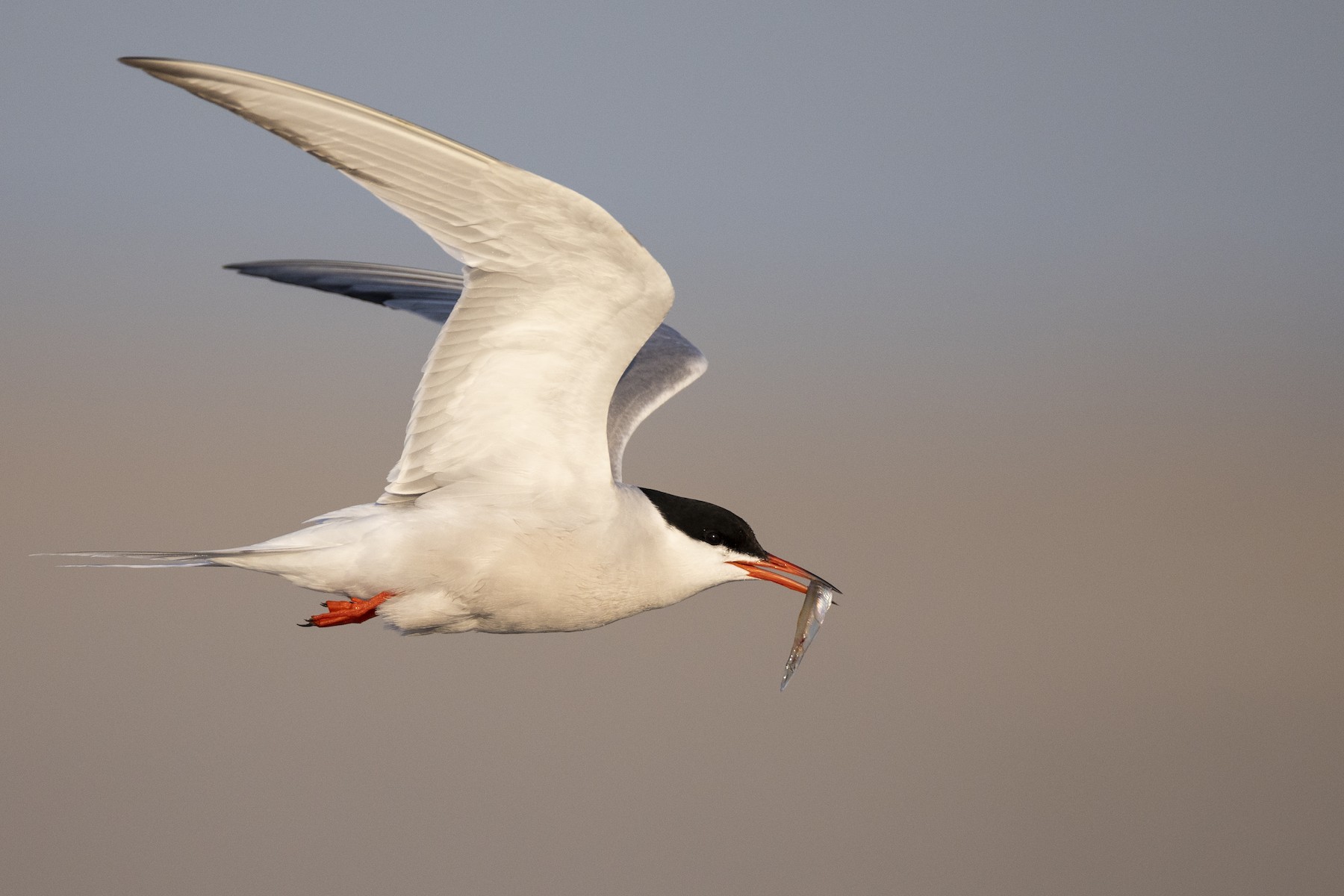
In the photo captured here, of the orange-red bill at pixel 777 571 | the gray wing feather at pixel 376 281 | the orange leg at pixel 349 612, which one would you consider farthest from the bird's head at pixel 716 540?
the gray wing feather at pixel 376 281

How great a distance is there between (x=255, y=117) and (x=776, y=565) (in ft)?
Result: 8.20

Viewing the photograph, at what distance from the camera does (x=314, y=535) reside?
153 inches

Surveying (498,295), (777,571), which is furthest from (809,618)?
(498,295)

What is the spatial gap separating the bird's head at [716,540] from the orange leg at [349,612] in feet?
3.48

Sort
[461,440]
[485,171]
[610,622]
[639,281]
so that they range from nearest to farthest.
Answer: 1. [485,171]
2. [639,281]
3. [461,440]
4. [610,622]

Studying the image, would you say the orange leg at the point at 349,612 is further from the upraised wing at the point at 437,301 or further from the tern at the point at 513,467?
the upraised wing at the point at 437,301

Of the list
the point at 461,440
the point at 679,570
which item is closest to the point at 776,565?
the point at 679,570

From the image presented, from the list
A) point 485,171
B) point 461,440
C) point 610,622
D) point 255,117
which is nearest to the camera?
point 255,117

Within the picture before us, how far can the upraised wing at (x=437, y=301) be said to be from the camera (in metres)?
4.88

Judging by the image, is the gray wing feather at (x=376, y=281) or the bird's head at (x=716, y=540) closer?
the bird's head at (x=716, y=540)

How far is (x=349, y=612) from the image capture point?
154 inches

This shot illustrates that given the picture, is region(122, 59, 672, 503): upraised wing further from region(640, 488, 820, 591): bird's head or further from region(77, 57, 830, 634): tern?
region(640, 488, 820, 591): bird's head

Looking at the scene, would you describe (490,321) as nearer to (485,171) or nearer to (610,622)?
(485,171)

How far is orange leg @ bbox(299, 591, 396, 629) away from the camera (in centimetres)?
391
